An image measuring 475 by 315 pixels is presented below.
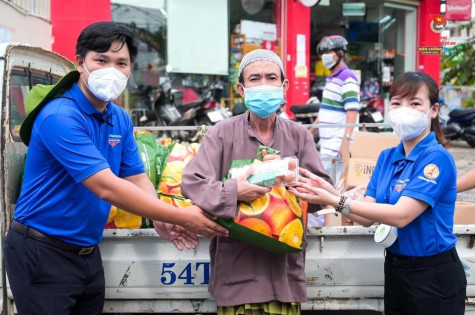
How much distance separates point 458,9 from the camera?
7.27 metres

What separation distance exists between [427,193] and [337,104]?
3.40 metres

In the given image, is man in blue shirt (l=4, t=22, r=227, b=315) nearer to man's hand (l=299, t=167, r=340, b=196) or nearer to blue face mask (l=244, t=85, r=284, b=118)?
man's hand (l=299, t=167, r=340, b=196)

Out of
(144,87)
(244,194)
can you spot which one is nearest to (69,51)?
(144,87)

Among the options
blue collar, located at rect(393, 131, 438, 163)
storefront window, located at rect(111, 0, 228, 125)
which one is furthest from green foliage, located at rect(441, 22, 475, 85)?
blue collar, located at rect(393, 131, 438, 163)

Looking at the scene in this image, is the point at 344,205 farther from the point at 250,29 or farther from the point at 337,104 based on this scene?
the point at 250,29

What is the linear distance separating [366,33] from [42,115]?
1065 centimetres

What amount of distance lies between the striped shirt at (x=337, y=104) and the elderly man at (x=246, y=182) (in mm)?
2978

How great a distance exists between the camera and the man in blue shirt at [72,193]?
7.41ft

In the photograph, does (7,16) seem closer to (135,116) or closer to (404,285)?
(135,116)

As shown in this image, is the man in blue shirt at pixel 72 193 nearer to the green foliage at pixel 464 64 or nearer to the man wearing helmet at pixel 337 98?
Answer: the man wearing helmet at pixel 337 98

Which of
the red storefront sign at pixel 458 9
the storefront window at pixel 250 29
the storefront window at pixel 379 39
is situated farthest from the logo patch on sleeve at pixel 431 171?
the storefront window at pixel 379 39

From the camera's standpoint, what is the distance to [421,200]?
2350mm

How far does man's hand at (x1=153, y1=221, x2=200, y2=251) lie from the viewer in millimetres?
2686

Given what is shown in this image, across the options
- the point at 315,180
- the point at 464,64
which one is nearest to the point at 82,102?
the point at 315,180
